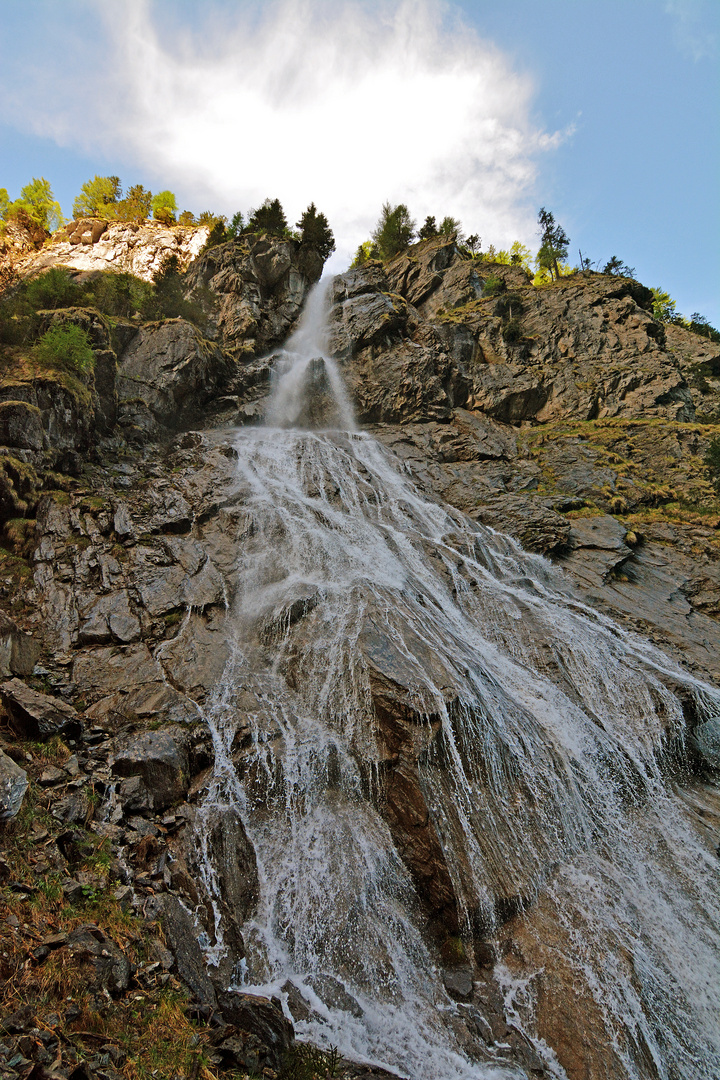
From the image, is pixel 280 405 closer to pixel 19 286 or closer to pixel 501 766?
pixel 19 286

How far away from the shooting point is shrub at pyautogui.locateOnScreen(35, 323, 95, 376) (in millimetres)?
15359

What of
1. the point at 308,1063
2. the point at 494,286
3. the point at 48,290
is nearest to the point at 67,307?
the point at 48,290

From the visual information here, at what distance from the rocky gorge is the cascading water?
5 centimetres

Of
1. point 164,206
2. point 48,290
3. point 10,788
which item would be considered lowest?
point 10,788

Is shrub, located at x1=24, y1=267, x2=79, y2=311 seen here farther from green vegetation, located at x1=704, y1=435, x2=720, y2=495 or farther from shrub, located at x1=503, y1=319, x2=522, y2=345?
green vegetation, located at x1=704, y1=435, x2=720, y2=495

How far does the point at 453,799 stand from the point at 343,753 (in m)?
2.19

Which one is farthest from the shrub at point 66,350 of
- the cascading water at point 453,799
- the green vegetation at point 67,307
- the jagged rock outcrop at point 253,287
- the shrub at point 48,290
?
the jagged rock outcrop at point 253,287

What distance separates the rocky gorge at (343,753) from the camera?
5477 mm

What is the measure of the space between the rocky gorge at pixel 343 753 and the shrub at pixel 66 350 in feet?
1.93

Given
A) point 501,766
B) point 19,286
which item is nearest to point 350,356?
point 19,286

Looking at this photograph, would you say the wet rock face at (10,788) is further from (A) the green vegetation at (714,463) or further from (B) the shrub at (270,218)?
(B) the shrub at (270,218)

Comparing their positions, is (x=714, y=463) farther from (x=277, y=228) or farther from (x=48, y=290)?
(x=277, y=228)

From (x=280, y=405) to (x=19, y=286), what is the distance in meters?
13.1

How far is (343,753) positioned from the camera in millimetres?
8953
